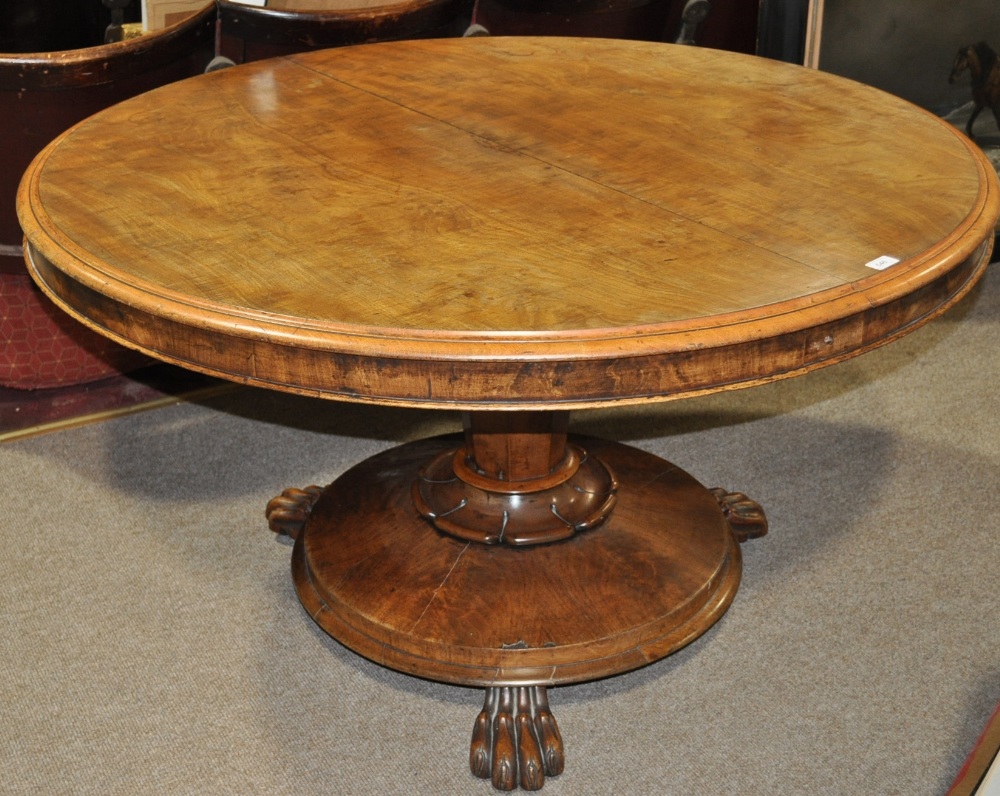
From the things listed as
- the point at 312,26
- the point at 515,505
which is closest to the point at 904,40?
the point at 312,26

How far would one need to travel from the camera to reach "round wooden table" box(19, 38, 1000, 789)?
1.49 meters

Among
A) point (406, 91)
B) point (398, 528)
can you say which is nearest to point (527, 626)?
point (398, 528)

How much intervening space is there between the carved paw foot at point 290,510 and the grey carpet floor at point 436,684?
0.18 feet

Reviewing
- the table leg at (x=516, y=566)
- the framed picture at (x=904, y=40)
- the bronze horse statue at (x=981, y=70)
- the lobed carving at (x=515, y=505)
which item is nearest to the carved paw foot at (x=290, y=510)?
the table leg at (x=516, y=566)

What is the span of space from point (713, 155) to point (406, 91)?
69 centimetres

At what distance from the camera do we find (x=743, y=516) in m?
2.57

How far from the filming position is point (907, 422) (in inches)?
121

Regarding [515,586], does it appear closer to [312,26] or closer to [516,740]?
[516,740]

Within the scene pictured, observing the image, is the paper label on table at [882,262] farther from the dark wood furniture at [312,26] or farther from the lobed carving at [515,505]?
the dark wood furniture at [312,26]

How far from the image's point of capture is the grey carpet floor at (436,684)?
2.06 metres

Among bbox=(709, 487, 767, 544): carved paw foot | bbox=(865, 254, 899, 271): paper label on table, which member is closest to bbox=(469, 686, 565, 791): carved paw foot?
bbox=(709, 487, 767, 544): carved paw foot

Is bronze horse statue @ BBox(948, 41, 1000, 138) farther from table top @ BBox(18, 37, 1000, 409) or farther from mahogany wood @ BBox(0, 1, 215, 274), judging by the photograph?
mahogany wood @ BBox(0, 1, 215, 274)

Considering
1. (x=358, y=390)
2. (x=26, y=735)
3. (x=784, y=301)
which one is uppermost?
(x=784, y=301)

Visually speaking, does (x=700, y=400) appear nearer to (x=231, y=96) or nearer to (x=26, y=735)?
(x=231, y=96)
